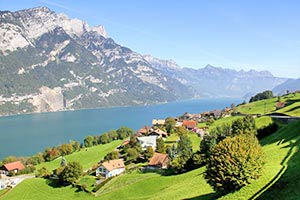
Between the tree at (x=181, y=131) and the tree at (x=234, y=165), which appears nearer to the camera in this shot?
the tree at (x=234, y=165)

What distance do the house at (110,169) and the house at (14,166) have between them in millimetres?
28783

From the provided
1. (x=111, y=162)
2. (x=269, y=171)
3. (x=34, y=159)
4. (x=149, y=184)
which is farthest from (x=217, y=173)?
(x=34, y=159)

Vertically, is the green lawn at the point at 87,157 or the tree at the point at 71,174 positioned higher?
the tree at the point at 71,174

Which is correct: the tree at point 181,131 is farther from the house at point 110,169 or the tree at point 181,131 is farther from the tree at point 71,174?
the tree at point 71,174

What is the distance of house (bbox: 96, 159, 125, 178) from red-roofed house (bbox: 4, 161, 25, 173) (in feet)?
94.4

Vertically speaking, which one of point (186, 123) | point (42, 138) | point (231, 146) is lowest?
point (42, 138)

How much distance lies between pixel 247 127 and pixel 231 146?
37.1 m

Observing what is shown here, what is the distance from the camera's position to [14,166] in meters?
88.8

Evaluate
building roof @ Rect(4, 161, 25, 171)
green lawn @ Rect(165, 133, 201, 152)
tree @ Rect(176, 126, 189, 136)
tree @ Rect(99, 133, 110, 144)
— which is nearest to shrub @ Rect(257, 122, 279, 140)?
green lawn @ Rect(165, 133, 201, 152)

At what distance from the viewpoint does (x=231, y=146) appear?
24.5m

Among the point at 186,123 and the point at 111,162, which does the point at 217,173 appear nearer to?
the point at 111,162

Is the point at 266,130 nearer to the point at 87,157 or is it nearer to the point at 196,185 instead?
the point at 196,185

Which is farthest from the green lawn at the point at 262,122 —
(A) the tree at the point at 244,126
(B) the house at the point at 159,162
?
(B) the house at the point at 159,162

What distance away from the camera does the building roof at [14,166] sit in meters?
87.8
